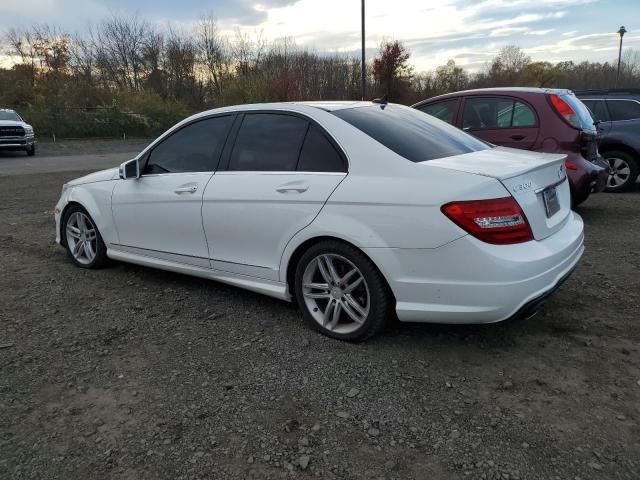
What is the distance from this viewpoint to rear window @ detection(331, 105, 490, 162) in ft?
10.9

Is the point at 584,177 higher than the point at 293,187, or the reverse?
the point at 293,187

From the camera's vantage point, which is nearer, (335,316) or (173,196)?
(335,316)

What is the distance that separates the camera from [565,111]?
640cm

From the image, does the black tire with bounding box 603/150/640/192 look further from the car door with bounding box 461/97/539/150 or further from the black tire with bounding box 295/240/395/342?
the black tire with bounding box 295/240/395/342

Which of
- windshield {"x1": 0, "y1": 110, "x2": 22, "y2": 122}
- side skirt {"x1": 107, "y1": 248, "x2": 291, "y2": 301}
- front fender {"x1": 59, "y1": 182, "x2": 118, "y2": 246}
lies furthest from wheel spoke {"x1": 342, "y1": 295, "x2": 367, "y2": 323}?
windshield {"x1": 0, "y1": 110, "x2": 22, "y2": 122}

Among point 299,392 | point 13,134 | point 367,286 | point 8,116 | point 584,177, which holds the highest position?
point 8,116

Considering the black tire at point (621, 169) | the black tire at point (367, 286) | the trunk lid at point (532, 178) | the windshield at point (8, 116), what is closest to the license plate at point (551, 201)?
the trunk lid at point (532, 178)

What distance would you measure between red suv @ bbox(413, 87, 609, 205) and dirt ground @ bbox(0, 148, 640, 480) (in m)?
2.27

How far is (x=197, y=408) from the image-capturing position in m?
2.72

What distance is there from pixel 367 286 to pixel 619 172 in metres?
7.48

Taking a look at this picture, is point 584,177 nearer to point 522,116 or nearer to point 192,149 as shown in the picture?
point 522,116

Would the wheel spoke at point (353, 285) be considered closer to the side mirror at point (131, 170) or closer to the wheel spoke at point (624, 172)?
the side mirror at point (131, 170)

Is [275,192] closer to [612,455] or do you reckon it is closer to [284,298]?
[284,298]

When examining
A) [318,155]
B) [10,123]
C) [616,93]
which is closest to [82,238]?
[318,155]
